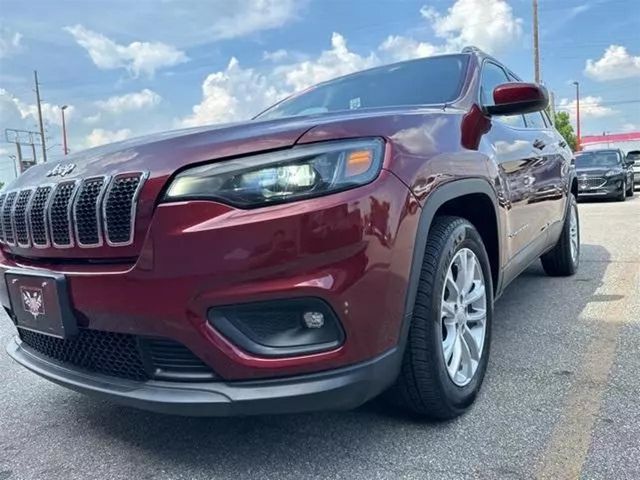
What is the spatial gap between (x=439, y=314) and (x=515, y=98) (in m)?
1.28

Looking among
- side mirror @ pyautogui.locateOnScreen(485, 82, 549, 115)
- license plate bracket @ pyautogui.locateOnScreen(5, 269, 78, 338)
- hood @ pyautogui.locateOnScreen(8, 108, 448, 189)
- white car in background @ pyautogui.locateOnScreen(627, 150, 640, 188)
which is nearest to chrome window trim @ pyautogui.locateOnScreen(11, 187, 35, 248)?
license plate bracket @ pyautogui.locateOnScreen(5, 269, 78, 338)

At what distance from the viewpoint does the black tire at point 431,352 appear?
2094mm

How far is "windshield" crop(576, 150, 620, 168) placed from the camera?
48.5ft

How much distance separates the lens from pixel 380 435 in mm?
2227

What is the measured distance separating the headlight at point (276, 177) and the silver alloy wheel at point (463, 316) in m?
0.71

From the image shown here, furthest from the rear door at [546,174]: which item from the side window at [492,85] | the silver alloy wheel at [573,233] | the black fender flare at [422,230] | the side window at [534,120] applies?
the black fender flare at [422,230]

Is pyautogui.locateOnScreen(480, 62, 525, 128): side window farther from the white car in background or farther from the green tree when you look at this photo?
the green tree

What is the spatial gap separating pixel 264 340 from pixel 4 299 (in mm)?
1292

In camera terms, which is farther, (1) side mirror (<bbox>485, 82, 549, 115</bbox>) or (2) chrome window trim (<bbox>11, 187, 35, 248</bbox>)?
(1) side mirror (<bbox>485, 82, 549, 115</bbox>)

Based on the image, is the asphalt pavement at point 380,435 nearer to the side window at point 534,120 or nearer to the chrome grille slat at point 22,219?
the chrome grille slat at point 22,219

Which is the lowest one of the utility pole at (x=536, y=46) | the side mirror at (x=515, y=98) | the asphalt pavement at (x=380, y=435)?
the asphalt pavement at (x=380, y=435)

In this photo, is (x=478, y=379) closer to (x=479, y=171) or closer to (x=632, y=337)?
(x=479, y=171)

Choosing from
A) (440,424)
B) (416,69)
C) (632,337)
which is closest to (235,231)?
(440,424)

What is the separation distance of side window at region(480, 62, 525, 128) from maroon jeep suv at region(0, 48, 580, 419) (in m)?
1.00
